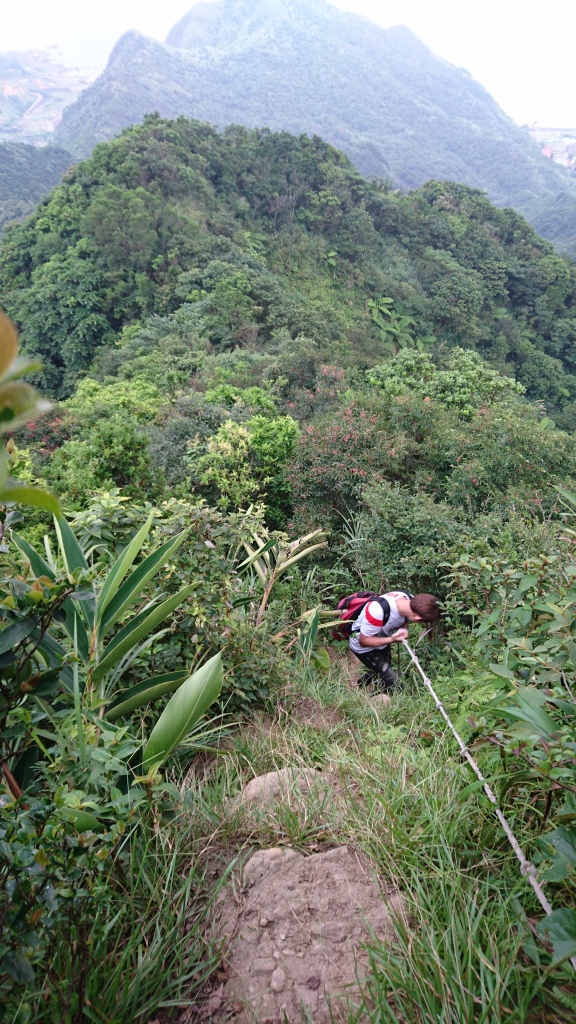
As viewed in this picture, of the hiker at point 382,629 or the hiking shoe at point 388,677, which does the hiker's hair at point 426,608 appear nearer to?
the hiker at point 382,629

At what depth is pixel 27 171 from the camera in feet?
162

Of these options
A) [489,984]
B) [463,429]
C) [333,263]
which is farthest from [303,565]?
[333,263]

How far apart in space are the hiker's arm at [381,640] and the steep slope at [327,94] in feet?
255

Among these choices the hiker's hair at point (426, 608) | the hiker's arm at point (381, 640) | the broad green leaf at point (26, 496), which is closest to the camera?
the broad green leaf at point (26, 496)

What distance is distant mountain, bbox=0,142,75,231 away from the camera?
46938mm

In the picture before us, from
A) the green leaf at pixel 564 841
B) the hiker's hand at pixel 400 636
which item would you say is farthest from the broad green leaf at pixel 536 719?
the hiker's hand at pixel 400 636

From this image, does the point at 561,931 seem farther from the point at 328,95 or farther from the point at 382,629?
the point at 328,95

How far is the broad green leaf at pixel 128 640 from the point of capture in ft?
5.79

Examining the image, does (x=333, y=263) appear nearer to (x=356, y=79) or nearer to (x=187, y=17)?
(x=356, y=79)

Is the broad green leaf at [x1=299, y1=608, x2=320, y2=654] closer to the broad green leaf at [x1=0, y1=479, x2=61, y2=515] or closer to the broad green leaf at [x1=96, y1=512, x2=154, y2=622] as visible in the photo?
the broad green leaf at [x1=96, y1=512, x2=154, y2=622]

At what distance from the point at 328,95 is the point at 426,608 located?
411 ft

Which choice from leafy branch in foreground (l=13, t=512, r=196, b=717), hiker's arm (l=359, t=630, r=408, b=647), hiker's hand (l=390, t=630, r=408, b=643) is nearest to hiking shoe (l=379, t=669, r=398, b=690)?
hiker's arm (l=359, t=630, r=408, b=647)

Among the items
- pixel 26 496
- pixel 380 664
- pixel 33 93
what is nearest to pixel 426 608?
pixel 380 664

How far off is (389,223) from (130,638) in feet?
111
